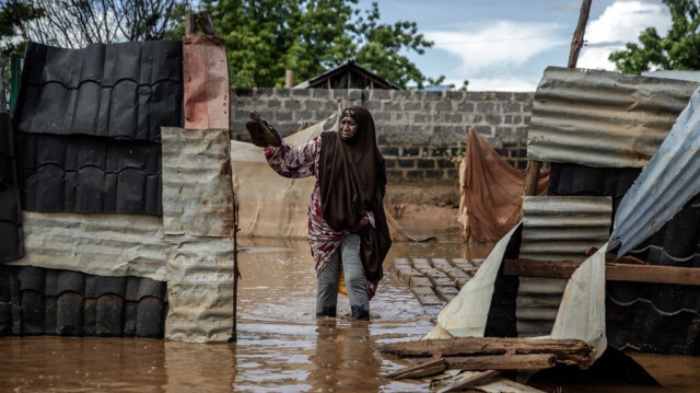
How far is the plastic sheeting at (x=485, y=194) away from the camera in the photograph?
17078mm

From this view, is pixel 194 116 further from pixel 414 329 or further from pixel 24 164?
pixel 414 329

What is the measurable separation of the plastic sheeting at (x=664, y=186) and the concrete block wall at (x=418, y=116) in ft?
44.5

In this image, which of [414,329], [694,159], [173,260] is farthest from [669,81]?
[173,260]

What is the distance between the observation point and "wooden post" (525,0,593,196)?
650 cm

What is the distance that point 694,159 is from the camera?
6.18 metres

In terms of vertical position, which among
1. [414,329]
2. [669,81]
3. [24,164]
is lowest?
[414,329]

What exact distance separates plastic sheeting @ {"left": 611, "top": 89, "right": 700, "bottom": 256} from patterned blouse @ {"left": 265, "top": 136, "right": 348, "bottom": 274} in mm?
2150

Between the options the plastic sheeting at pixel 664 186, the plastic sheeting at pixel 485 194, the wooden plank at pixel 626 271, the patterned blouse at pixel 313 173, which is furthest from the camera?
the plastic sheeting at pixel 485 194

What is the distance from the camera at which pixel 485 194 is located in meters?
17.2

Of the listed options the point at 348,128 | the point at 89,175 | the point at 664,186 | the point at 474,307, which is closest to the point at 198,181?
the point at 89,175

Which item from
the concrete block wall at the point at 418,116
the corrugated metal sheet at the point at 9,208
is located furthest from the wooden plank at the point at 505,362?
the concrete block wall at the point at 418,116

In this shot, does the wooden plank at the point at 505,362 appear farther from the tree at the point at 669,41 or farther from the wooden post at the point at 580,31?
the tree at the point at 669,41

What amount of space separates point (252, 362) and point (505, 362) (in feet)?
4.84

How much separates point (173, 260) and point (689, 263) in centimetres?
290
